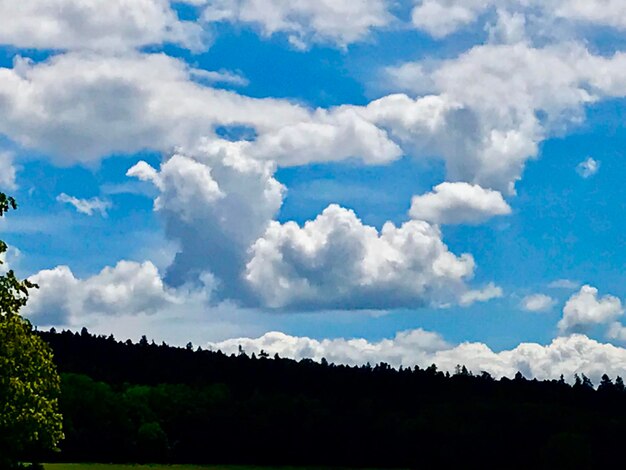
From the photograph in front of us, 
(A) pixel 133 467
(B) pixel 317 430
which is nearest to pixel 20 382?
(A) pixel 133 467

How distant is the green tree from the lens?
38531 mm

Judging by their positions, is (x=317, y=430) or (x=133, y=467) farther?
(x=317, y=430)

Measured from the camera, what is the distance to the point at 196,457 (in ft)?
497

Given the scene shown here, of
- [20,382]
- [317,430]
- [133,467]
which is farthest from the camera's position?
[317,430]

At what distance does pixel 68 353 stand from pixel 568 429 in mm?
97389

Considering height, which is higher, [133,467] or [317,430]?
[317,430]

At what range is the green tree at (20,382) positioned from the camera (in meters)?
38.5

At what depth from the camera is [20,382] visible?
38.7m

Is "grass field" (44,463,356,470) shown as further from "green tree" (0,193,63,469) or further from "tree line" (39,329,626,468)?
"green tree" (0,193,63,469)

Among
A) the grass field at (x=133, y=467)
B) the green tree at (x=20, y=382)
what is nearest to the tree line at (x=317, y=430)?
the grass field at (x=133, y=467)

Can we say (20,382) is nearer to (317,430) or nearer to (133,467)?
(133,467)

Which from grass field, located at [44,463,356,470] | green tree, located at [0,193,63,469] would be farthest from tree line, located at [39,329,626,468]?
green tree, located at [0,193,63,469]

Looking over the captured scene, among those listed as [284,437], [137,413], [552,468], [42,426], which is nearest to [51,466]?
[137,413]

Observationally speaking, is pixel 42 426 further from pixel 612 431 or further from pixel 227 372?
pixel 227 372
